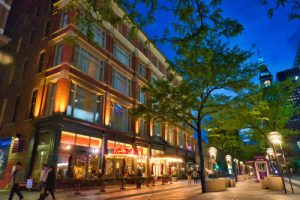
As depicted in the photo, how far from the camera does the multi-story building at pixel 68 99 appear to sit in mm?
19531

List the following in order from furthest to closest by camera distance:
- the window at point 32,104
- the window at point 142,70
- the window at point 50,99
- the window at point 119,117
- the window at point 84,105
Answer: the window at point 142,70 < the window at point 119,117 < the window at point 32,104 < the window at point 84,105 < the window at point 50,99

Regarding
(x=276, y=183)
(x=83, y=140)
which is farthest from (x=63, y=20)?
(x=276, y=183)

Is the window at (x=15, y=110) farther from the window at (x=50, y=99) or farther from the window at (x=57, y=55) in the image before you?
the window at (x=57, y=55)

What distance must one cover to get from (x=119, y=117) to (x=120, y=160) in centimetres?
504

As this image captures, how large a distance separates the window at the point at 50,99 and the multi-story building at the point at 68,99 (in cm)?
9

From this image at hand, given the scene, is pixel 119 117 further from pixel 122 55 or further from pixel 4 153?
pixel 4 153

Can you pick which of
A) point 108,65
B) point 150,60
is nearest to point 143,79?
point 150,60

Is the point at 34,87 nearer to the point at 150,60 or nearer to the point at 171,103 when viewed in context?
the point at 171,103

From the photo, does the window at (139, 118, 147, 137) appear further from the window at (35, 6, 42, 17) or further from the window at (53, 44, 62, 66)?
the window at (35, 6, 42, 17)

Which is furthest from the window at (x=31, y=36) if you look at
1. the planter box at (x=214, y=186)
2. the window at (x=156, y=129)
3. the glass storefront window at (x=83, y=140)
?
the planter box at (x=214, y=186)

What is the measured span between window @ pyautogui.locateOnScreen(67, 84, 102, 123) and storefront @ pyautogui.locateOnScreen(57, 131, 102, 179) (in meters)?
1.98

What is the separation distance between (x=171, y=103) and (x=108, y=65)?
1076 cm

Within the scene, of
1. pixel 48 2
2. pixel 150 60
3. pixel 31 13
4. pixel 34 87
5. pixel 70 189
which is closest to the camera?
pixel 70 189

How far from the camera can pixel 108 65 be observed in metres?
26.2
